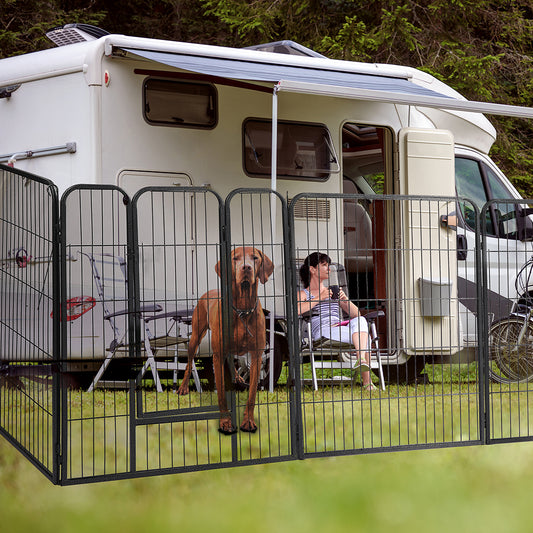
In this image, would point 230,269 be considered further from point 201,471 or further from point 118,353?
point 201,471

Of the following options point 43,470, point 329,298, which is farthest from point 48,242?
point 329,298

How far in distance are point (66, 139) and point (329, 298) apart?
2572 millimetres

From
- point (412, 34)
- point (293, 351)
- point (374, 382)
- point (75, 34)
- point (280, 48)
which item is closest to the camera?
point (293, 351)

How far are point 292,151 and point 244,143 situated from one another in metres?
0.47

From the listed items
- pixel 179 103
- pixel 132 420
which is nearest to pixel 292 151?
pixel 179 103

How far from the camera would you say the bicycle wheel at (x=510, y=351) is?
6.08m

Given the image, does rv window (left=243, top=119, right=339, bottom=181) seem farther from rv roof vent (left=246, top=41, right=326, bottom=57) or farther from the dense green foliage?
the dense green foliage

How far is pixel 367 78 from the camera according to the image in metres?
7.75

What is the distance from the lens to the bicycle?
612 cm

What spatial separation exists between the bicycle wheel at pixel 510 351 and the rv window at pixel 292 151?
2215 millimetres

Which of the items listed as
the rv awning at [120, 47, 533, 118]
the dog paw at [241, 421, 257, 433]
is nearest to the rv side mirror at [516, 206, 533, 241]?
the rv awning at [120, 47, 533, 118]

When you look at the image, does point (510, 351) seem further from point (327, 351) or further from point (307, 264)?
point (307, 264)

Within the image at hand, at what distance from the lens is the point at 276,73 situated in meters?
6.98

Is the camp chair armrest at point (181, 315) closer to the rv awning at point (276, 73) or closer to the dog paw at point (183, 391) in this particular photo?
the dog paw at point (183, 391)
